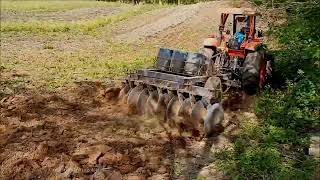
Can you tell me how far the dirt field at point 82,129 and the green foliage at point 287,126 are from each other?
39 cm

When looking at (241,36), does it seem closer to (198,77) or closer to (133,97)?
(198,77)

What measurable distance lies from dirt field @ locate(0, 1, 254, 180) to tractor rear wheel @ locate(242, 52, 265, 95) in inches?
20.9

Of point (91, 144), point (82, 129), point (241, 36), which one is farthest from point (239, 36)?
point (91, 144)

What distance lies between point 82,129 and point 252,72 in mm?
3674

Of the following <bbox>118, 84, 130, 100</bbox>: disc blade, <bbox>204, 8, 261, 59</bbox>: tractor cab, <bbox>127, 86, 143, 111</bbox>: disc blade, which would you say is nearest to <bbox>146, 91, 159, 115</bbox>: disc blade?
<bbox>127, 86, 143, 111</bbox>: disc blade

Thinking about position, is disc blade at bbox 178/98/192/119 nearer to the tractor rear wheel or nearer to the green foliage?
the green foliage

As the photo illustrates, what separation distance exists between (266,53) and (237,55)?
2.97ft

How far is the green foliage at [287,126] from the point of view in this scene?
21.9 feet

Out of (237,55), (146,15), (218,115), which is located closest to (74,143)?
(218,115)

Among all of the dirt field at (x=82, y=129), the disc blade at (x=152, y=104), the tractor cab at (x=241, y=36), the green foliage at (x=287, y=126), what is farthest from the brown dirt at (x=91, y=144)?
the tractor cab at (x=241, y=36)

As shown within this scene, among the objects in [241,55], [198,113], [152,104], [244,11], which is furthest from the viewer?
[241,55]

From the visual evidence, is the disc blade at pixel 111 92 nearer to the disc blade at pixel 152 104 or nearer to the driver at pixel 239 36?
the disc blade at pixel 152 104

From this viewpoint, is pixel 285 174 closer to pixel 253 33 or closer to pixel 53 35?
pixel 253 33

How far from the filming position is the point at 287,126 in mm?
8281
